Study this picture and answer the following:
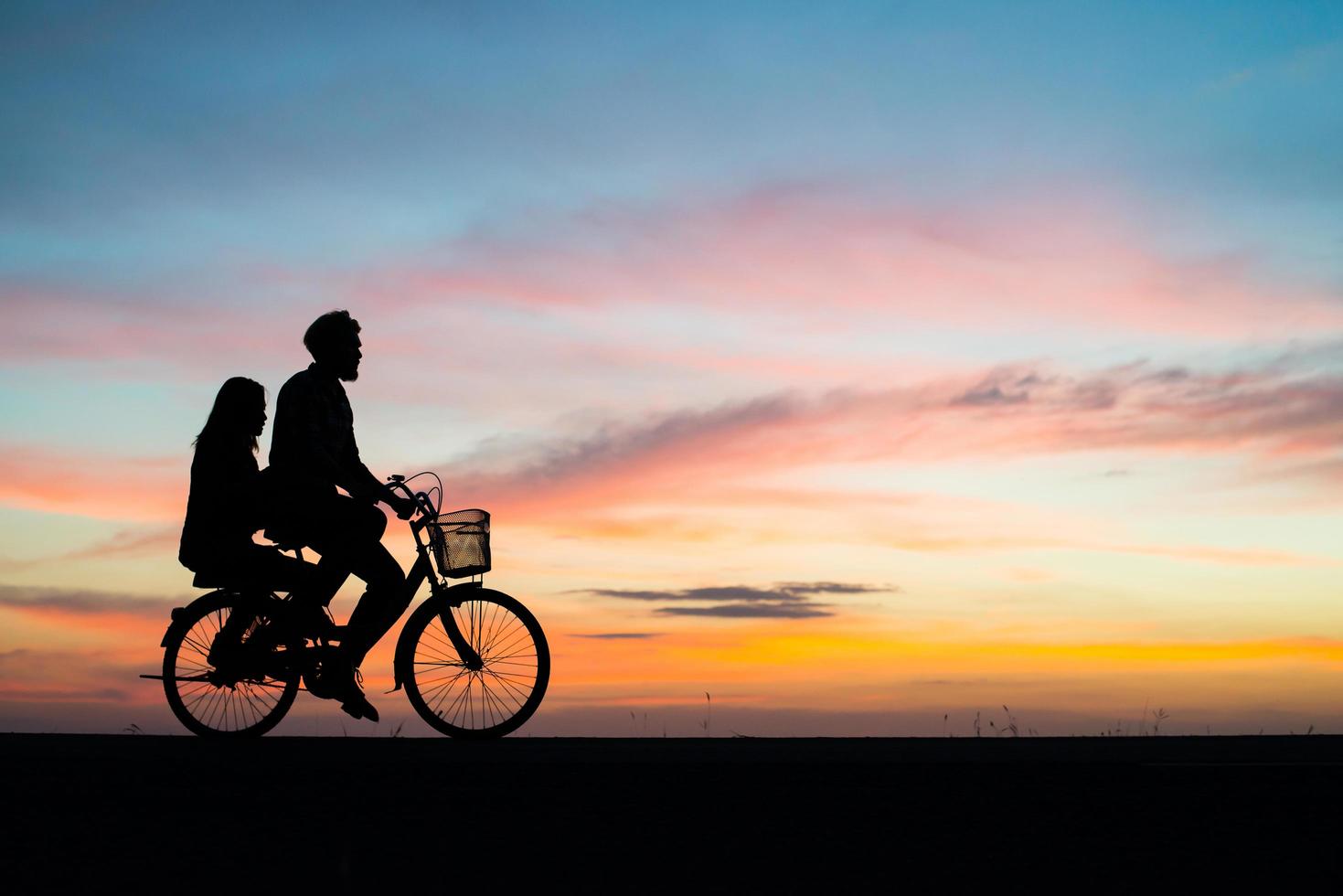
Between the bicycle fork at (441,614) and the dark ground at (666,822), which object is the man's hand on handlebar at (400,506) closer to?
the bicycle fork at (441,614)

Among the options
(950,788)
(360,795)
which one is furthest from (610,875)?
(950,788)

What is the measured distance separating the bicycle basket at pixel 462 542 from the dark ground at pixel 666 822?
2379 millimetres

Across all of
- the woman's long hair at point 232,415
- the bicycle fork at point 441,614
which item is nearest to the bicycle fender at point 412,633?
the bicycle fork at point 441,614

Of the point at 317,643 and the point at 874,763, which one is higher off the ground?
the point at 317,643

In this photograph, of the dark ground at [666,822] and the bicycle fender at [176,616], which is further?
the bicycle fender at [176,616]

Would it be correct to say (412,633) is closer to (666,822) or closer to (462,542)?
(462,542)

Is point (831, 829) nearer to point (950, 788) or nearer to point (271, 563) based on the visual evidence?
point (950, 788)

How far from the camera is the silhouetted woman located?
30.6 ft

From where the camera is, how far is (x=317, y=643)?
971 centimetres

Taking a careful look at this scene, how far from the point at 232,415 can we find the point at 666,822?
17.7 feet

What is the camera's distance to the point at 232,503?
9.35 meters

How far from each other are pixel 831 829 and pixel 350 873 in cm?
169

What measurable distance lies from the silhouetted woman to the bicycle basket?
881 mm

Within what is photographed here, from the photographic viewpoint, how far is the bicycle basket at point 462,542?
960 centimetres
